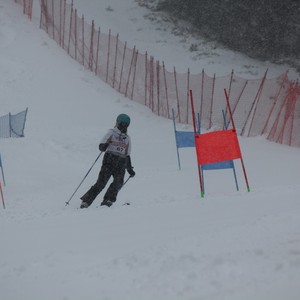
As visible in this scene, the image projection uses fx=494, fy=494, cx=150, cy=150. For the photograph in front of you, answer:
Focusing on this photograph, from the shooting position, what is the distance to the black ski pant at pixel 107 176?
7.82 meters

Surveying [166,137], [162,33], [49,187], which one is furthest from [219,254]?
[162,33]

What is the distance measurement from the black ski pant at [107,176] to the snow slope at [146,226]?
37 centimetres

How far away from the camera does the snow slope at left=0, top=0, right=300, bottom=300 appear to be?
3.73 meters

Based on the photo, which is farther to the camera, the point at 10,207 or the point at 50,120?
the point at 50,120

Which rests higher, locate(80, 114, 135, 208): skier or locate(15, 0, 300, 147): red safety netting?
locate(15, 0, 300, 147): red safety netting

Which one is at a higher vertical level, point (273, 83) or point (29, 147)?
point (273, 83)

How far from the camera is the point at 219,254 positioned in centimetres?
424

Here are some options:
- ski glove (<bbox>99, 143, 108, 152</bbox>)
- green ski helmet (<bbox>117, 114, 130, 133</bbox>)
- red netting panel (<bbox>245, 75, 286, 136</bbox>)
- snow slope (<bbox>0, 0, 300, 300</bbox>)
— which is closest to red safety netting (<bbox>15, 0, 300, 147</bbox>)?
red netting panel (<bbox>245, 75, 286, 136</bbox>)

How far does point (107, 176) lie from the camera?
7910 mm

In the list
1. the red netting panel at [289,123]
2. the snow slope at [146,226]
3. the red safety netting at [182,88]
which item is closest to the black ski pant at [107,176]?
the snow slope at [146,226]

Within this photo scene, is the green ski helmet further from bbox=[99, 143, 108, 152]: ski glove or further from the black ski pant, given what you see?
the black ski pant

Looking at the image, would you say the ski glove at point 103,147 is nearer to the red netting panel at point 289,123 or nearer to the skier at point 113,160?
the skier at point 113,160

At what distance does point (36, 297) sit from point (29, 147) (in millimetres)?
9732

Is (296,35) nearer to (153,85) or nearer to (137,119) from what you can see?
(153,85)
